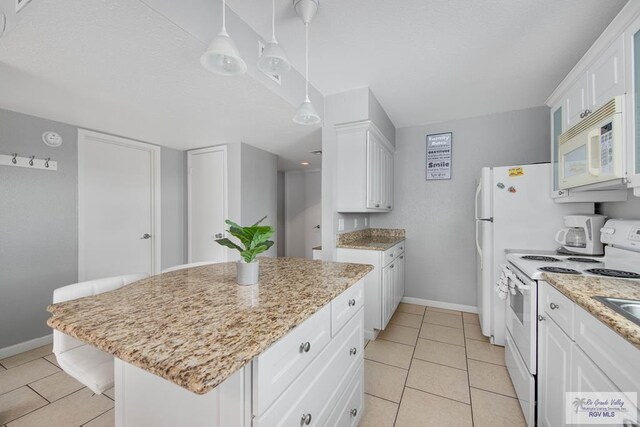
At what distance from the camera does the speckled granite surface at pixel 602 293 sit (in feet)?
2.58

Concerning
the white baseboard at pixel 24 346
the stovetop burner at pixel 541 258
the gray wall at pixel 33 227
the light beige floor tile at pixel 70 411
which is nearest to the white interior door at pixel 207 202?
the gray wall at pixel 33 227

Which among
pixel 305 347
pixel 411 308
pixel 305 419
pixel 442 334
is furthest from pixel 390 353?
pixel 305 347

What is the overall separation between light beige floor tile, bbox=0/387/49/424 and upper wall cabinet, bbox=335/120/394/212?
2671 millimetres

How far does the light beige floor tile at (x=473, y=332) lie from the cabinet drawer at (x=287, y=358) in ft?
7.27

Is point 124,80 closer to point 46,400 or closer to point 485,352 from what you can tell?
point 46,400

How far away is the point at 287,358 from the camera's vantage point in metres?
0.85

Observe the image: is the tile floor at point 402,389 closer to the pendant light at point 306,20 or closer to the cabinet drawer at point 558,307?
the cabinet drawer at point 558,307

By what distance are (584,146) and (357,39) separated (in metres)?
1.64

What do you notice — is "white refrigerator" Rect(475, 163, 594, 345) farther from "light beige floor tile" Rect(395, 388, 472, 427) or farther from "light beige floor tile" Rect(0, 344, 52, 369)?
"light beige floor tile" Rect(0, 344, 52, 369)

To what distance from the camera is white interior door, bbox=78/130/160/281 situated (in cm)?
275

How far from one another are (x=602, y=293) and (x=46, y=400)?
3243mm

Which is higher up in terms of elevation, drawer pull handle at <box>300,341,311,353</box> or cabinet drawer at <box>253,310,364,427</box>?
drawer pull handle at <box>300,341,311,353</box>

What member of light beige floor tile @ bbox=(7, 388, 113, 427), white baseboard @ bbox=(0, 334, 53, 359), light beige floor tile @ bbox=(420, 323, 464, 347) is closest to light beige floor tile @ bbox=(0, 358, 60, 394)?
white baseboard @ bbox=(0, 334, 53, 359)

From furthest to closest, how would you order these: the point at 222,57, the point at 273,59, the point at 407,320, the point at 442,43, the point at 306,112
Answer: the point at 407,320
the point at 442,43
the point at 306,112
the point at 273,59
the point at 222,57
